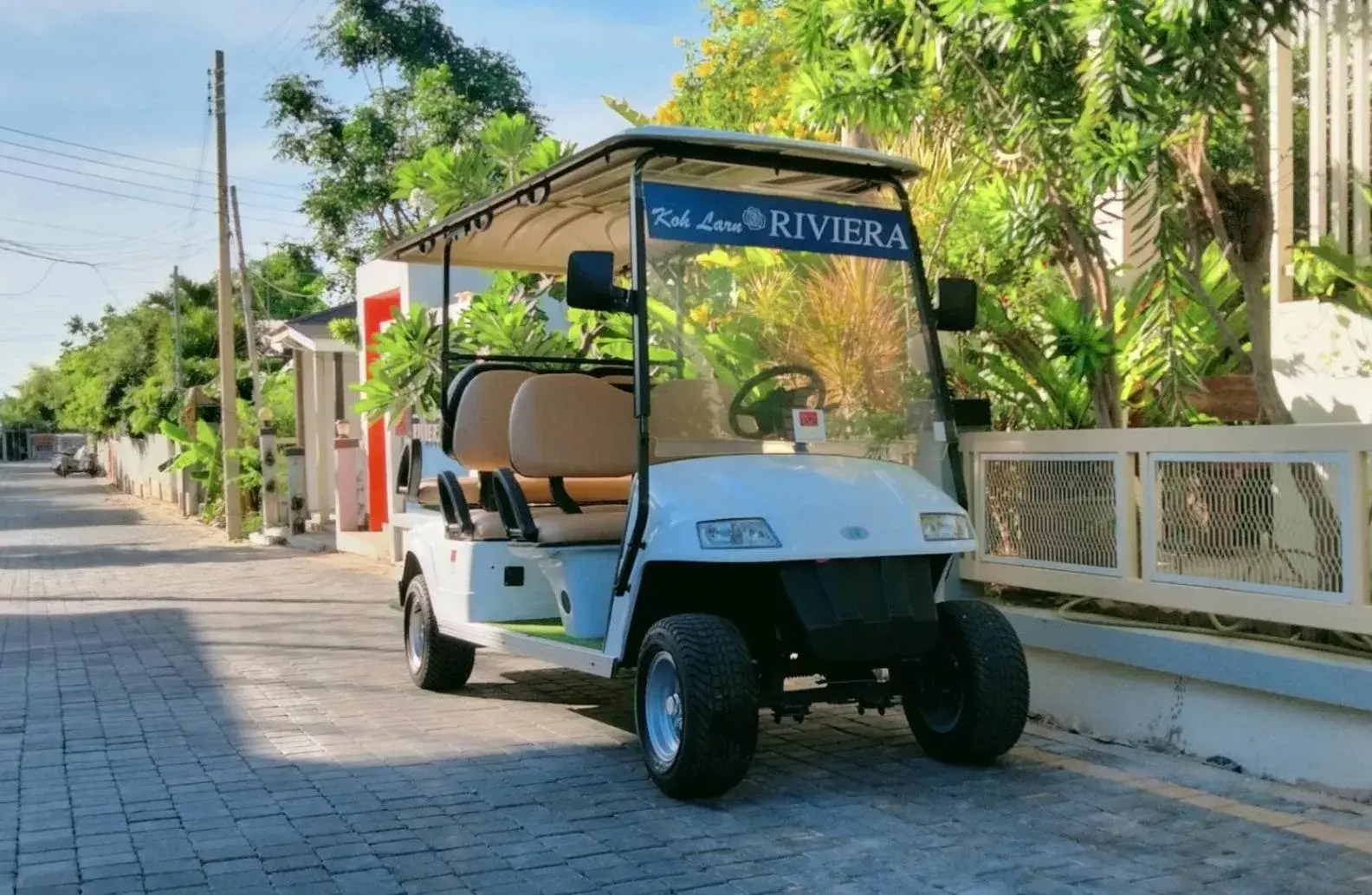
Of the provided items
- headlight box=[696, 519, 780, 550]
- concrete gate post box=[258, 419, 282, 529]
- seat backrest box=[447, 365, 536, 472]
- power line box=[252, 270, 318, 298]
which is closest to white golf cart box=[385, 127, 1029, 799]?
headlight box=[696, 519, 780, 550]

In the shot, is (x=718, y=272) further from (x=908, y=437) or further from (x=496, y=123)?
(x=496, y=123)

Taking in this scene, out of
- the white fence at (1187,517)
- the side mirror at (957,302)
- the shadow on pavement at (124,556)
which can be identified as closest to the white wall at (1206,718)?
the white fence at (1187,517)

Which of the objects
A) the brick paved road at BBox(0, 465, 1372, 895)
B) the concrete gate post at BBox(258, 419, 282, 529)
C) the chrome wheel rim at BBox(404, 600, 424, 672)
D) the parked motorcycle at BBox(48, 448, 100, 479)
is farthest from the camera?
the parked motorcycle at BBox(48, 448, 100, 479)

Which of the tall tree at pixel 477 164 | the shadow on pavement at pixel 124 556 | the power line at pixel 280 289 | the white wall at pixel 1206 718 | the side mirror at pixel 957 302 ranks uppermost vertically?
the power line at pixel 280 289

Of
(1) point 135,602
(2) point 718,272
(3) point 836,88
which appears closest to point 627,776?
(2) point 718,272

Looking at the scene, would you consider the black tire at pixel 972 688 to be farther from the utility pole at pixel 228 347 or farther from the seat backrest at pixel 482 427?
the utility pole at pixel 228 347

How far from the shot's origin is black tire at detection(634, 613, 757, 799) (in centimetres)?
497

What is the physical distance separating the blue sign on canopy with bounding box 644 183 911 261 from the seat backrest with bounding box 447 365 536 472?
6.78ft

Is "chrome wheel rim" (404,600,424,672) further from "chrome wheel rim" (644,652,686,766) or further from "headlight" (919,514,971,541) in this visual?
"headlight" (919,514,971,541)

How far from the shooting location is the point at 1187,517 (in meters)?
6.01

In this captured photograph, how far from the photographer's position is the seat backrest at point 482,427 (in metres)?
7.65

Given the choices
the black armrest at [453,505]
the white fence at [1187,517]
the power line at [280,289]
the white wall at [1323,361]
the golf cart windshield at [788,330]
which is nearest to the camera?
the white fence at [1187,517]

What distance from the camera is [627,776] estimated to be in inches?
225

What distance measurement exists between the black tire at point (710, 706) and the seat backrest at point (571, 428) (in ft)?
6.00
